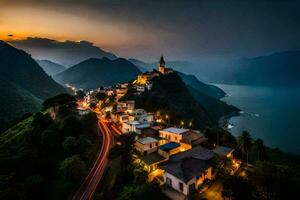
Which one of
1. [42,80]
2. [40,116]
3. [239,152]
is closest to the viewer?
[239,152]

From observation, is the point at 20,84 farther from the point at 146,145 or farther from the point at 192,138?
the point at 192,138

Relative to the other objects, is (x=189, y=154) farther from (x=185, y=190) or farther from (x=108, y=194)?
(x=108, y=194)

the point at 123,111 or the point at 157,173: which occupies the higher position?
the point at 123,111

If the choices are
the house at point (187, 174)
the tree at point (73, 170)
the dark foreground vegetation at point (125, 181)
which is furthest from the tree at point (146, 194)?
the tree at point (73, 170)

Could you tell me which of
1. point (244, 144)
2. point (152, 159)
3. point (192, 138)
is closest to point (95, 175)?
point (152, 159)

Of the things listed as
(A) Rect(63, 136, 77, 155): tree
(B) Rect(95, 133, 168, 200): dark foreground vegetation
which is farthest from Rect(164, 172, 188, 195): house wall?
(A) Rect(63, 136, 77, 155): tree

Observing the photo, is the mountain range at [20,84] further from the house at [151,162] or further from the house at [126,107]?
the house at [151,162]

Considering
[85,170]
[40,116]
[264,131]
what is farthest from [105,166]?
[264,131]

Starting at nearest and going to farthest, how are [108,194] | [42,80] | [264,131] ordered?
[108,194] < [264,131] < [42,80]
